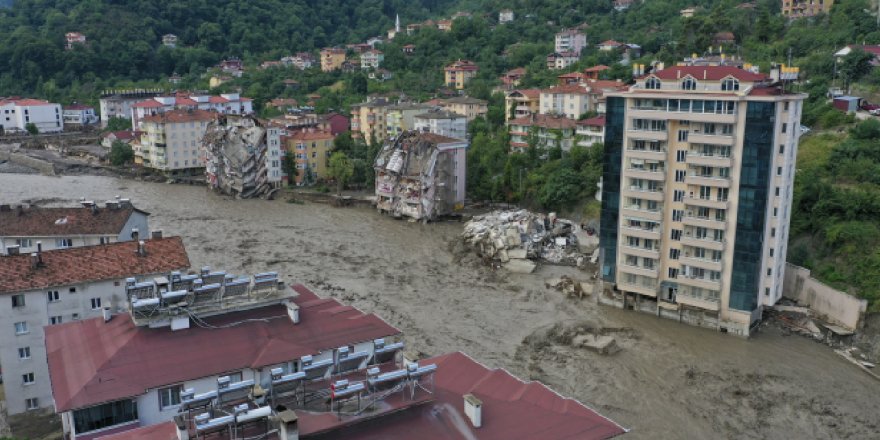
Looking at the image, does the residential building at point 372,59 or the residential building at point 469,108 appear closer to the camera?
the residential building at point 469,108

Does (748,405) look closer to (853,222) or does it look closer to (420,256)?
(853,222)

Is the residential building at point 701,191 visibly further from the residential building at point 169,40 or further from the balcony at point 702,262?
the residential building at point 169,40

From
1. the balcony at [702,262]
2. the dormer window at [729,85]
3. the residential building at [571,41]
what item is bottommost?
the balcony at [702,262]

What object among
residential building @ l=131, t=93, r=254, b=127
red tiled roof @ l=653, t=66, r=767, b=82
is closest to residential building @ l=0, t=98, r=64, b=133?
residential building @ l=131, t=93, r=254, b=127

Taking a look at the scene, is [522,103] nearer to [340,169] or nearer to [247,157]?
[340,169]

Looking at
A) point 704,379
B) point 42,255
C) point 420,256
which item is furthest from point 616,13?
point 42,255

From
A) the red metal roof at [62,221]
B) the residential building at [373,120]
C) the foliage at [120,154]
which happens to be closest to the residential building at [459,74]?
the residential building at [373,120]

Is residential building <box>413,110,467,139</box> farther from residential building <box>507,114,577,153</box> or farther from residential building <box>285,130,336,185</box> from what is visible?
residential building <box>285,130,336,185</box>
